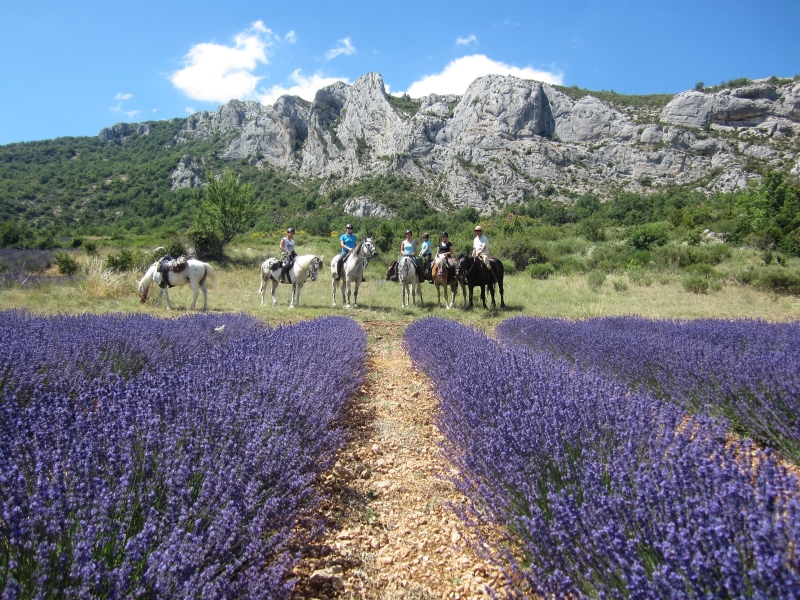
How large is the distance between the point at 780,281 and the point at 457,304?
8.87 metres

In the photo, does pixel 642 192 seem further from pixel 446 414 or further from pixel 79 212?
pixel 79 212

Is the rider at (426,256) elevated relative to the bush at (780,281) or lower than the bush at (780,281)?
elevated

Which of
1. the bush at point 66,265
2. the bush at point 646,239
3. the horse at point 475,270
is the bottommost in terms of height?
the horse at point 475,270

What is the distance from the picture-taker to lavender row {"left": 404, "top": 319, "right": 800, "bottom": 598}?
1023mm

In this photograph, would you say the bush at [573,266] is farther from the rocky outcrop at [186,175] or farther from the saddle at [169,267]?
the rocky outcrop at [186,175]

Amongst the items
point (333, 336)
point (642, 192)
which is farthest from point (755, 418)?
point (642, 192)

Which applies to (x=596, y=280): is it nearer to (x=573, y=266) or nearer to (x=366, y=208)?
(x=573, y=266)

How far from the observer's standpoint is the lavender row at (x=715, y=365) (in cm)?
274

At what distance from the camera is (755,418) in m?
2.84

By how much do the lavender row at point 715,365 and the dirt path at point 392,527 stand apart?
5.42 feet

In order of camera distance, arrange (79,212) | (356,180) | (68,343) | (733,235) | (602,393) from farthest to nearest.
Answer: (356,180), (79,212), (733,235), (68,343), (602,393)

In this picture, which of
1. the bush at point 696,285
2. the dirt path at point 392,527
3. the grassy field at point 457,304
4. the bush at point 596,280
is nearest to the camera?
the dirt path at point 392,527

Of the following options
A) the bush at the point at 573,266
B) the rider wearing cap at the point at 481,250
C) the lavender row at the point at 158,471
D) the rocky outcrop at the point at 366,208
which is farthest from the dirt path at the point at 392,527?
the rocky outcrop at the point at 366,208

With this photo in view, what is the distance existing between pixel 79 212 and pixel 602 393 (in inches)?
2284
